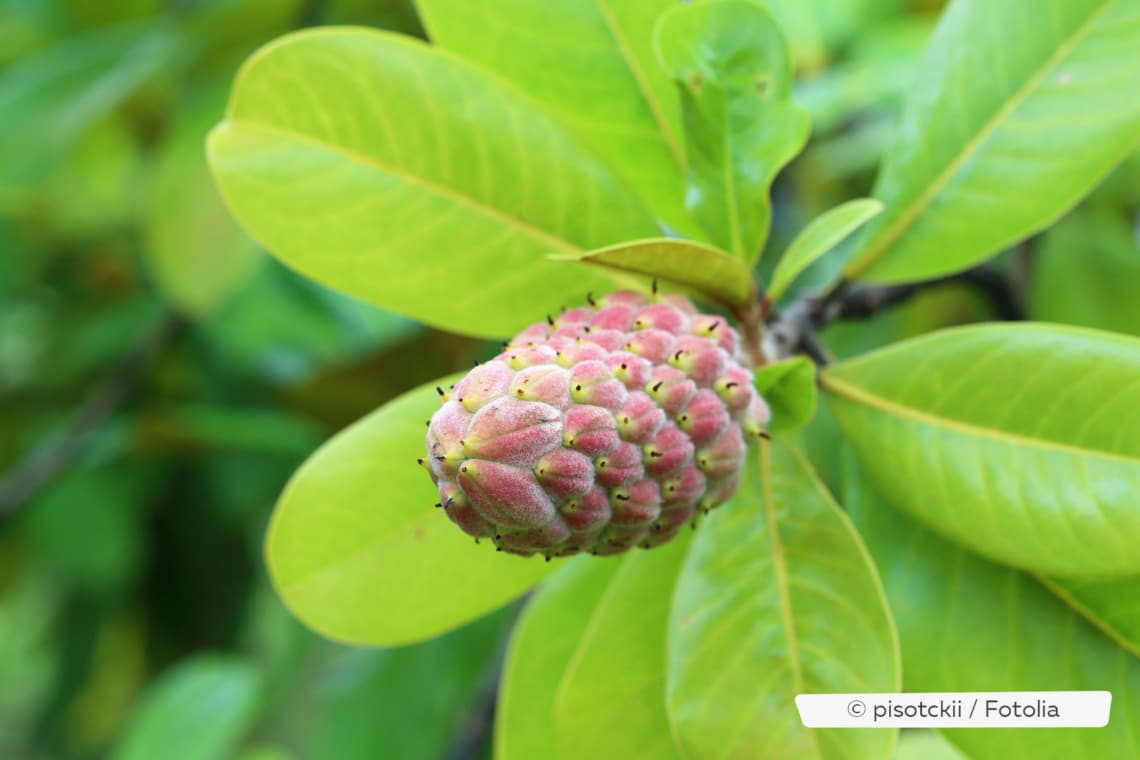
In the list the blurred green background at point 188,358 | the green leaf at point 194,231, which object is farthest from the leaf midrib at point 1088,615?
the green leaf at point 194,231

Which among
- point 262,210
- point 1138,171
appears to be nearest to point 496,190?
point 262,210

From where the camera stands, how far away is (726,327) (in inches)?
30.5

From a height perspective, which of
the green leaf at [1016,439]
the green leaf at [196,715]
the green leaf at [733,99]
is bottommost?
the green leaf at [196,715]

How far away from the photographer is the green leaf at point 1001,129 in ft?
2.63

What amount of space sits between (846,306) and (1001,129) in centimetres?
23

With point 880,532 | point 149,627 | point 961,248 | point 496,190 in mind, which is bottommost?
point 149,627

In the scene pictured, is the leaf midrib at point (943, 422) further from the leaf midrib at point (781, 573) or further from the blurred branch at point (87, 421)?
the blurred branch at point (87, 421)

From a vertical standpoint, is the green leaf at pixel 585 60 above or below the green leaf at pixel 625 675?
above

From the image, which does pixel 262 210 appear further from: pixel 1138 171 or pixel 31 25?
pixel 31 25

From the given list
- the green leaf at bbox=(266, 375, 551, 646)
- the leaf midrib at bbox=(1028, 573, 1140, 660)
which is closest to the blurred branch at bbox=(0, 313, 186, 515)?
the green leaf at bbox=(266, 375, 551, 646)

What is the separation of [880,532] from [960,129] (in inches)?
13.2

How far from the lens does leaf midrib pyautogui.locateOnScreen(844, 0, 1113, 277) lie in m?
0.82

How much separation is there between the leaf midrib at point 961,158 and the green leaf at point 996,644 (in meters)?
0.23

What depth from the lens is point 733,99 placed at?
0.80 m
